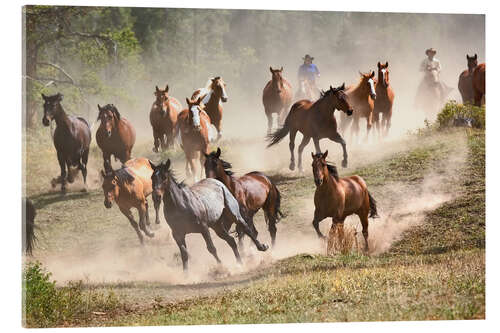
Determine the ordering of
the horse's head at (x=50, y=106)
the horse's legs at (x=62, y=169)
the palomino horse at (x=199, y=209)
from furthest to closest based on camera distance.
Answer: the horse's legs at (x=62, y=169)
the horse's head at (x=50, y=106)
the palomino horse at (x=199, y=209)

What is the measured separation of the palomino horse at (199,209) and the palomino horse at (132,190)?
12.1 inches

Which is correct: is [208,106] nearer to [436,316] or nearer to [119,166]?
[119,166]

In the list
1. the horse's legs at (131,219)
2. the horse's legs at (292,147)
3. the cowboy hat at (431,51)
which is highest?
the cowboy hat at (431,51)

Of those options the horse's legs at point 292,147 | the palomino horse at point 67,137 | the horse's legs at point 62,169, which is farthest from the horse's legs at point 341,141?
the horse's legs at point 62,169

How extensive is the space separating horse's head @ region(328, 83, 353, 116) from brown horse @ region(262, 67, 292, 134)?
60cm

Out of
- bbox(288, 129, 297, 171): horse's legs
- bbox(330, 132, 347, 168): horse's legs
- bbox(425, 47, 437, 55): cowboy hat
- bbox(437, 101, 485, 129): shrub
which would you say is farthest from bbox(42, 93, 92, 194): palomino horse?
bbox(437, 101, 485, 129): shrub

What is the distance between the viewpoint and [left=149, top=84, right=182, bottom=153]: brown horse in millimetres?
11797

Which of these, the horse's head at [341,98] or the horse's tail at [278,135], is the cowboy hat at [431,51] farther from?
the horse's tail at [278,135]

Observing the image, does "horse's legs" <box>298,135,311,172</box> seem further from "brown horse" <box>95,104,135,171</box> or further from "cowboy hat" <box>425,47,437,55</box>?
"brown horse" <box>95,104,135,171</box>

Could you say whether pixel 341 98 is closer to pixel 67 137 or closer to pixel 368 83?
pixel 368 83

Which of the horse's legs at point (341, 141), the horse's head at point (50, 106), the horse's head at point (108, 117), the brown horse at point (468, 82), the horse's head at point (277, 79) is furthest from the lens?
the brown horse at point (468, 82)

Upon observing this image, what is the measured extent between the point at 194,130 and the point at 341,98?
2.07 metres

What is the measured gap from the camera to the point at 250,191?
39.0 ft

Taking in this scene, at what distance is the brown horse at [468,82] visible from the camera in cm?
1227
